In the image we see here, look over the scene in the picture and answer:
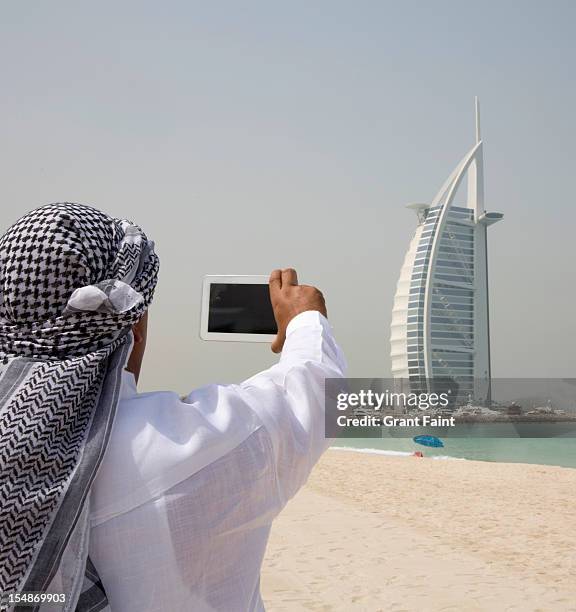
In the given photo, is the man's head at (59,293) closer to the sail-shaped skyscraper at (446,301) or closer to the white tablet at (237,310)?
the white tablet at (237,310)

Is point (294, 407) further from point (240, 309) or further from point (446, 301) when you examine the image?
point (446, 301)

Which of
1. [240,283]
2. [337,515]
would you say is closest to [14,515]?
[240,283]

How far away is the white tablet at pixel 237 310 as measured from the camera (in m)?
1.36

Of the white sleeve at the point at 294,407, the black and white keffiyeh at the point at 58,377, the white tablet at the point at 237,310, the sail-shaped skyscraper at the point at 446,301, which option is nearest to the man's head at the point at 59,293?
the black and white keffiyeh at the point at 58,377

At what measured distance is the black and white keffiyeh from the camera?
0.85 m

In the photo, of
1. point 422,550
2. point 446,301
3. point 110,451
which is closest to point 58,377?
point 110,451

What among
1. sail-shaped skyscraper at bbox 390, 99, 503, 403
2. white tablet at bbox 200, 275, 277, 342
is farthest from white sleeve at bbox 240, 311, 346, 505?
sail-shaped skyscraper at bbox 390, 99, 503, 403

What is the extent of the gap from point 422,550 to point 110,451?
272 inches

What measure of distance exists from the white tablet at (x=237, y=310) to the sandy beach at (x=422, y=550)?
13.3 ft

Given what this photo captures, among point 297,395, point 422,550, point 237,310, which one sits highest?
point 237,310

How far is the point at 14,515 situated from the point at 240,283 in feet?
2.08

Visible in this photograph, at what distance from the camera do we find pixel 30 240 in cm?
96

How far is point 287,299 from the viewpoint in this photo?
4.02 ft

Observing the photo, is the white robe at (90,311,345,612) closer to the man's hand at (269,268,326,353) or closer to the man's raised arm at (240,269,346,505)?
the man's raised arm at (240,269,346,505)
